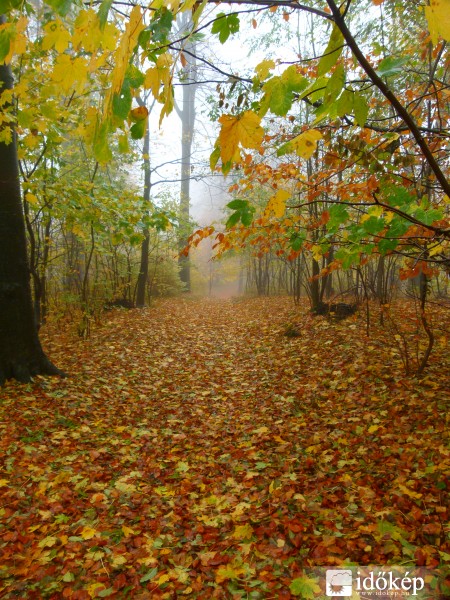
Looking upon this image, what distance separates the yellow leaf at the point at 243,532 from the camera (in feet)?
7.73

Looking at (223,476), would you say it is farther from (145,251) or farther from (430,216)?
(145,251)

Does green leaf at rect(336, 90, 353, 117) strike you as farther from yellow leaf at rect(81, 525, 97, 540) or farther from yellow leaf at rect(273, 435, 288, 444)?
yellow leaf at rect(273, 435, 288, 444)

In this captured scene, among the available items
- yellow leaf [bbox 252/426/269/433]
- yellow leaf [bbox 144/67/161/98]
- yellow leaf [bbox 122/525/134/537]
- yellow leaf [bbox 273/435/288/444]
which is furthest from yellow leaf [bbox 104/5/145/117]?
yellow leaf [bbox 252/426/269/433]

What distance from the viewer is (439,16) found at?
812 mm

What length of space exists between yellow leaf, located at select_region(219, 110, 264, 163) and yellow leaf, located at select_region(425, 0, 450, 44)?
1.54ft

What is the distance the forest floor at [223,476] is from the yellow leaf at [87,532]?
0.04ft

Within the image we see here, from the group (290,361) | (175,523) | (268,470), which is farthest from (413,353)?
(175,523)

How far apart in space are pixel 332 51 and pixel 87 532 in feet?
10.1

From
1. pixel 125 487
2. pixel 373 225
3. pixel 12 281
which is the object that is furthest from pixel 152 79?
pixel 12 281

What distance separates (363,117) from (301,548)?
248 cm

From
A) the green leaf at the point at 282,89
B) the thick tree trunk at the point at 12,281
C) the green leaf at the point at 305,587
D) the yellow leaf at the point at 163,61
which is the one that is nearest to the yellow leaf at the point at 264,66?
the green leaf at the point at 282,89

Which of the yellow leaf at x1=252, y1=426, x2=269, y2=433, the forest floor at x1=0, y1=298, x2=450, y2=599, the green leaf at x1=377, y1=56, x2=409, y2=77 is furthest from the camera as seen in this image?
the yellow leaf at x1=252, y1=426, x2=269, y2=433

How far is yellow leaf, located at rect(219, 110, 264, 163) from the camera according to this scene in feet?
3.43

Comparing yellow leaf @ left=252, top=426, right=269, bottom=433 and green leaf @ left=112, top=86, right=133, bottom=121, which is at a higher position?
green leaf @ left=112, top=86, right=133, bottom=121
